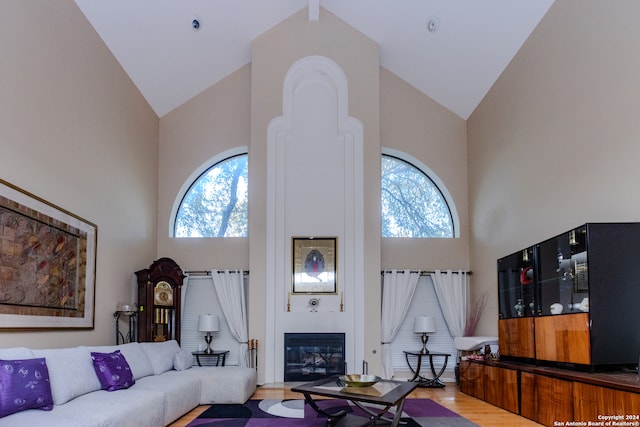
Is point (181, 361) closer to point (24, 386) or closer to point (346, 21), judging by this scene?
point (24, 386)

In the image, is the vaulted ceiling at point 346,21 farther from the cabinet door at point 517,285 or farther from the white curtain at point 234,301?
the white curtain at point 234,301

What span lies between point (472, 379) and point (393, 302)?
1.88 metres

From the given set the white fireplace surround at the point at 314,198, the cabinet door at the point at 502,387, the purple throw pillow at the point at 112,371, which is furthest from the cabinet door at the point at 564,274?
the purple throw pillow at the point at 112,371

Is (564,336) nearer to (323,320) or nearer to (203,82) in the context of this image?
(323,320)

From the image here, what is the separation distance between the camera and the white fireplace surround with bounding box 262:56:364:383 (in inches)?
325

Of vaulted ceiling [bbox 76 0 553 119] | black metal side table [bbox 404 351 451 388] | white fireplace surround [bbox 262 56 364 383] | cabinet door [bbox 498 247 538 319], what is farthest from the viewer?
white fireplace surround [bbox 262 56 364 383]

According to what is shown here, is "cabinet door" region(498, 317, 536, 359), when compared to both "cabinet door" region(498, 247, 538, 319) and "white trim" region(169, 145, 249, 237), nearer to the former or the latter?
"cabinet door" region(498, 247, 538, 319)

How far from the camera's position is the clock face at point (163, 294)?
7829mm

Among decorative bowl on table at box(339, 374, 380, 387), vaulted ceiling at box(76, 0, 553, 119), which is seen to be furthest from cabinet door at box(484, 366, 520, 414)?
vaulted ceiling at box(76, 0, 553, 119)

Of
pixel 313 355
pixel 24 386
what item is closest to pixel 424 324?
pixel 313 355

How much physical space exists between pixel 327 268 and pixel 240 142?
2527mm

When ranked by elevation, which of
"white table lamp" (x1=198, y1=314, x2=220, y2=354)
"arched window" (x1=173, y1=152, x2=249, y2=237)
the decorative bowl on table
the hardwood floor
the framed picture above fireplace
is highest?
"arched window" (x1=173, y1=152, x2=249, y2=237)

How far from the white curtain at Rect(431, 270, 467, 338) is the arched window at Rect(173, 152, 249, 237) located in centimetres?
314

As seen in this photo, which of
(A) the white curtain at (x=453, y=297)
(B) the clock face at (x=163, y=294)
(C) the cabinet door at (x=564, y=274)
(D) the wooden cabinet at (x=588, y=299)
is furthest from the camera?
(A) the white curtain at (x=453, y=297)
